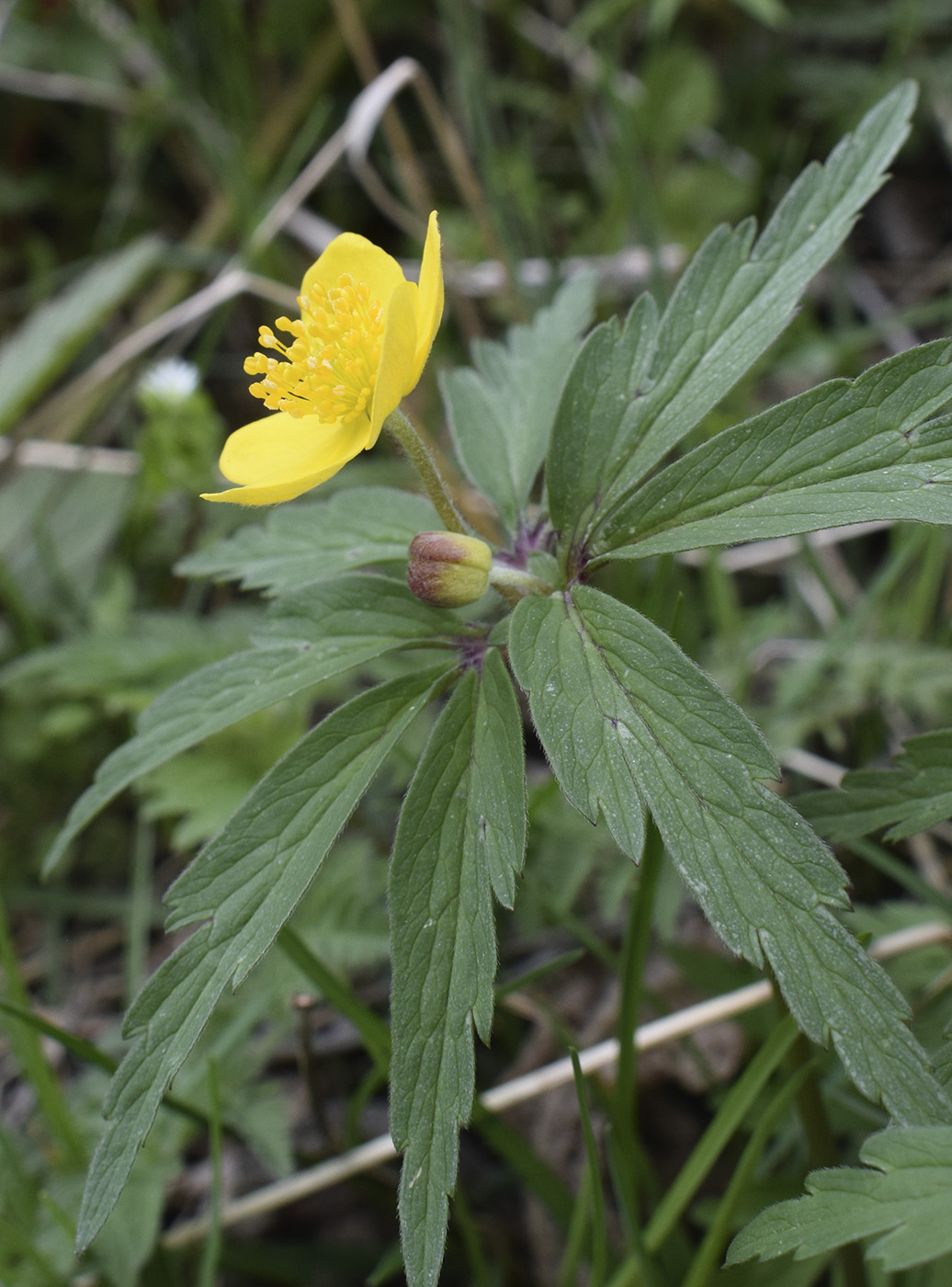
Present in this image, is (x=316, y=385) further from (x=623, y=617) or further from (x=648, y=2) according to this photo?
(x=648, y=2)

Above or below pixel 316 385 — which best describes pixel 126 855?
below

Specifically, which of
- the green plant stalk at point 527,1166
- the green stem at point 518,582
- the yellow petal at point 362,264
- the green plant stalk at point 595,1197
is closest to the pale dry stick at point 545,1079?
the green plant stalk at point 527,1166

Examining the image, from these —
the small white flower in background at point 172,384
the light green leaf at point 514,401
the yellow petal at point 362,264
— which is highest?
the yellow petal at point 362,264

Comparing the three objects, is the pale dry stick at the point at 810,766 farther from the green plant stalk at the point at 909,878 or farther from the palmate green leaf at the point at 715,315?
the palmate green leaf at the point at 715,315

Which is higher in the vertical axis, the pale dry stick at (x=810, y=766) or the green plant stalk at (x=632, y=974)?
the green plant stalk at (x=632, y=974)

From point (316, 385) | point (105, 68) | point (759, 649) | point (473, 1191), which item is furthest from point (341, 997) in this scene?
point (105, 68)

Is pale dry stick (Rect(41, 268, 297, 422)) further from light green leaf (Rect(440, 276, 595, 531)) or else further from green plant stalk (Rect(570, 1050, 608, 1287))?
green plant stalk (Rect(570, 1050, 608, 1287))

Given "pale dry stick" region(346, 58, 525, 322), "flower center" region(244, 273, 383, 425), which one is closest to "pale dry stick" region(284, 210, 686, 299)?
"pale dry stick" region(346, 58, 525, 322)
